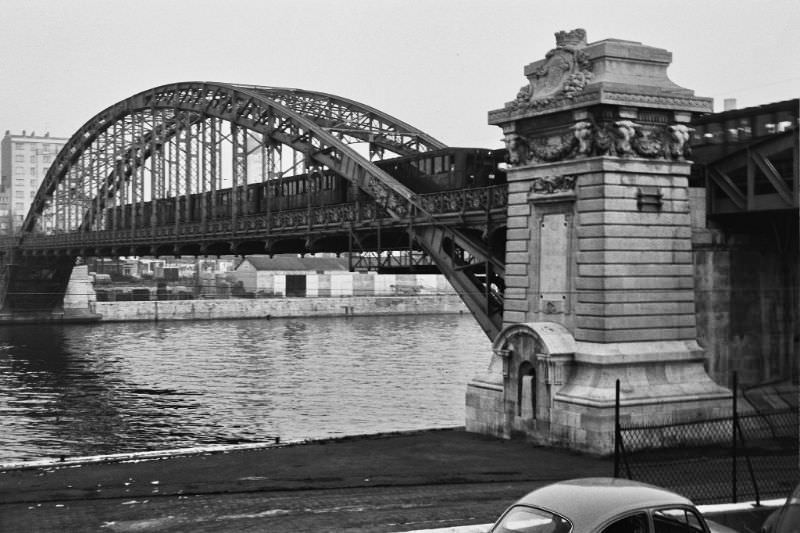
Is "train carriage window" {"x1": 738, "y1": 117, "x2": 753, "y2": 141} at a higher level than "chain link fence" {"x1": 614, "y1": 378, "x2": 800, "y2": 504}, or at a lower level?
higher

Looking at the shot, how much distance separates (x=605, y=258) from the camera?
24641 mm

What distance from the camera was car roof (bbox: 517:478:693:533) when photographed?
10.6 m

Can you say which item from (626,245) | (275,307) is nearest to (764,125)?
(626,245)

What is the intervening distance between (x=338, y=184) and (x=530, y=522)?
4117 cm

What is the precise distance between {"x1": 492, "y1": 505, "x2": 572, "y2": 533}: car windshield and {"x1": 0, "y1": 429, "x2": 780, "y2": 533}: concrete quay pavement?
18.9ft

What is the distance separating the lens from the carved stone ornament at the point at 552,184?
25609mm

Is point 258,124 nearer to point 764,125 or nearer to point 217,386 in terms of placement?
point 217,386

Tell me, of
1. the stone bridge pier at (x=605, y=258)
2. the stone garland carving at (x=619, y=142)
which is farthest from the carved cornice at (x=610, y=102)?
the stone garland carving at (x=619, y=142)

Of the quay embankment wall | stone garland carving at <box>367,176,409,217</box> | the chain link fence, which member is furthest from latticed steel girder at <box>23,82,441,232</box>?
the quay embankment wall

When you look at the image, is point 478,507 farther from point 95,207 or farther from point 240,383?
point 95,207

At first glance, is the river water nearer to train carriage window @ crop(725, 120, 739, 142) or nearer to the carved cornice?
the carved cornice

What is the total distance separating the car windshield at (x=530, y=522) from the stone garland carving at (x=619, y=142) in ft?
50.3

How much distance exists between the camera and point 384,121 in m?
59.6

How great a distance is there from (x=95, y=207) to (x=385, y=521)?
93.4m
